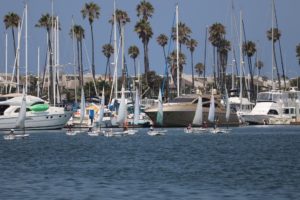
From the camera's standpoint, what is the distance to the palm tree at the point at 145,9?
563 feet

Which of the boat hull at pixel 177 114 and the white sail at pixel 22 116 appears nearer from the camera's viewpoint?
the white sail at pixel 22 116

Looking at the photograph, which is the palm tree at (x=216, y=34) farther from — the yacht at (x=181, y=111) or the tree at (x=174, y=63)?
the yacht at (x=181, y=111)

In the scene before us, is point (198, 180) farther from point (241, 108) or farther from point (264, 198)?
point (241, 108)

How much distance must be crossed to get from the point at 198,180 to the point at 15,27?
109082mm

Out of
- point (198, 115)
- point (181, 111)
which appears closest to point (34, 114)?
point (198, 115)

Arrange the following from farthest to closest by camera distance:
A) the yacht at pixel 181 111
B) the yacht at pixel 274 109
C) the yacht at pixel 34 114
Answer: the yacht at pixel 274 109, the yacht at pixel 181 111, the yacht at pixel 34 114

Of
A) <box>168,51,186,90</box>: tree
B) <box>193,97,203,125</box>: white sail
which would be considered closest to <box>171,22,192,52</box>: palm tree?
<box>168,51,186,90</box>: tree

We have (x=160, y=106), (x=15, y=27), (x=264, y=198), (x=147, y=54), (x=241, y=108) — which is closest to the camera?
(x=264, y=198)

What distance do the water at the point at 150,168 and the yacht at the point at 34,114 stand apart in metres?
8.66

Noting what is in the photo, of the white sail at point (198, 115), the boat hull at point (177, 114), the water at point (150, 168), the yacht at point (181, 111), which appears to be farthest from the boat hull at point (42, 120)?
the white sail at point (198, 115)

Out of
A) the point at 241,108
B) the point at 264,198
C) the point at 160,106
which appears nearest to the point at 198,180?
the point at 264,198

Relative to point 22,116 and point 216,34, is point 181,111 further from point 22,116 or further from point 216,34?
point 216,34

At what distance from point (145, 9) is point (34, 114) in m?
72.7

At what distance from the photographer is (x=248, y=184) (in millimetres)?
45156
